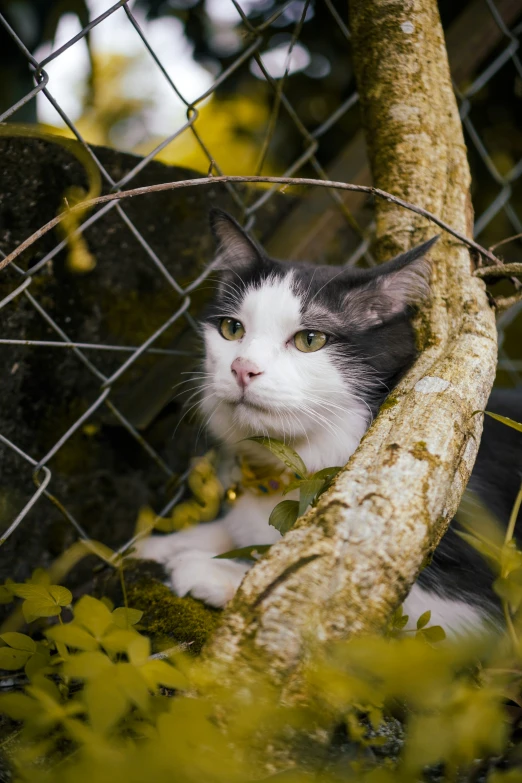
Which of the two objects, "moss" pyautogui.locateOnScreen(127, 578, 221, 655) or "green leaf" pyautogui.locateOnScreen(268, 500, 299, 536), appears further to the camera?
"moss" pyautogui.locateOnScreen(127, 578, 221, 655)

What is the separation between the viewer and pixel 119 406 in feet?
5.15

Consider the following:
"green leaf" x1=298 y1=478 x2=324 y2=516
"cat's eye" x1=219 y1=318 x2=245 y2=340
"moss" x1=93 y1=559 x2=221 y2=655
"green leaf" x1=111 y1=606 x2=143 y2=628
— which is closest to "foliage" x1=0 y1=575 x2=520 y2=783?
"green leaf" x1=111 y1=606 x2=143 y2=628

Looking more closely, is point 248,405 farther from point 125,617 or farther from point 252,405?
point 125,617

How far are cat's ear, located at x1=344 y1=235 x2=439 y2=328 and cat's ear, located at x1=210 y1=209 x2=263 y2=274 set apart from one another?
0.77 feet

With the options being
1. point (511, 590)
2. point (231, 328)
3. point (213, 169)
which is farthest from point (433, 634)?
point (213, 169)

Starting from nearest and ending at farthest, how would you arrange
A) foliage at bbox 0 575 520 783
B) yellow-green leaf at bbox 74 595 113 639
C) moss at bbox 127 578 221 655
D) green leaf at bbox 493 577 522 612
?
foliage at bbox 0 575 520 783
yellow-green leaf at bbox 74 595 113 639
green leaf at bbox 493 577 522 612
moss at bbox 127 578 221 655

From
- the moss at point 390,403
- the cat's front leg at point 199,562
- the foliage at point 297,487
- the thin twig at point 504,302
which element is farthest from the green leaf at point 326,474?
the thin twig at point 504,302

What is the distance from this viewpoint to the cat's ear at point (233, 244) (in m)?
A: 1.29

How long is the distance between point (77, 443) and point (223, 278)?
52cm

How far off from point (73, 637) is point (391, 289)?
831 mm

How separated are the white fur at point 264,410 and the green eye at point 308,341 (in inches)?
0.5

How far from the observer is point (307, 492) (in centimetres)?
82

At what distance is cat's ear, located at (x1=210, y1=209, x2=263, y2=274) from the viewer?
129cm

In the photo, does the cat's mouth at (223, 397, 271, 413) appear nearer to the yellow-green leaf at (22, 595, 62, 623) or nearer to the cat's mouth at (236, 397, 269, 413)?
the cat's mouth at (236, 397, 269, 413)
